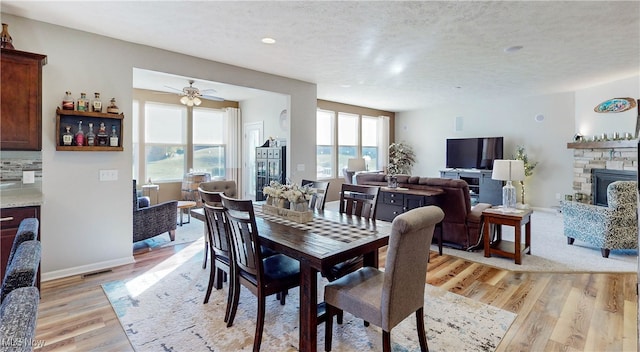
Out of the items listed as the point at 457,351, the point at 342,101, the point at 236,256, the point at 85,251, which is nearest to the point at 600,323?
the point at 457,351

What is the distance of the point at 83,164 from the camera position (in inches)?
134

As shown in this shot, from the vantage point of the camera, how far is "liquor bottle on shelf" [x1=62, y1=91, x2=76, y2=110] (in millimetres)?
3220

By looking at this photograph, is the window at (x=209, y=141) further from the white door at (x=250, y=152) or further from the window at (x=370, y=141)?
the window at (x=370, y=141)

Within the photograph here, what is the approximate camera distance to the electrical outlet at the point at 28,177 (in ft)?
10.3

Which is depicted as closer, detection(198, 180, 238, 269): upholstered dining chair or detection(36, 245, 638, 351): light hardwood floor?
detection(36, 245, 638, 351): light hardwood floor

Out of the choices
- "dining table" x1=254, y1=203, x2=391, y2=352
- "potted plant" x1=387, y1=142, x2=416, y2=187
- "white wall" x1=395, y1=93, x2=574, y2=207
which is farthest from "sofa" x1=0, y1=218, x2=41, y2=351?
"potted plant" x1=387, y1=142, x2=416, y2=187

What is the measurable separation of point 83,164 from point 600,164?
822cm

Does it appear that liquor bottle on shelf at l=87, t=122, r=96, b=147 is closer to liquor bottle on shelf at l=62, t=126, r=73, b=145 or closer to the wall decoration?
liquor bottle on shelf at l=62, t=126, r=73, b=145

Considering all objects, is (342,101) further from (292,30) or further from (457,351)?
(457,351)

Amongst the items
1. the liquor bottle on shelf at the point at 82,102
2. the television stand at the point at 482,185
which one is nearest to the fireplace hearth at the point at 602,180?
the television stand at the point at 482,185

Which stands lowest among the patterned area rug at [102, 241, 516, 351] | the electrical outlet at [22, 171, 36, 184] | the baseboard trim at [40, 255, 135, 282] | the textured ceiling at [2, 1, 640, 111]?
the patterned area rug at [102, 241, 516, 351]

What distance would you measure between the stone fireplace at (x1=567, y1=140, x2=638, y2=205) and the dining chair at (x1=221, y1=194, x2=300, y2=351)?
5.99 metres

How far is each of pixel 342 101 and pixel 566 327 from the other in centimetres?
646

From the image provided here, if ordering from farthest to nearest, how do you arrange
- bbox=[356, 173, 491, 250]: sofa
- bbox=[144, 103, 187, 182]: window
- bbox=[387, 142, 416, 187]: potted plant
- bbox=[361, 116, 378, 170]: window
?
bbox=[387, 142, 416, 187]: potted plant, bbox=[361, 116, 378, 170]: window, bbox=[144, 103, 187, 182]: window, bbox=[356, 173, 491, 250]: sofa
